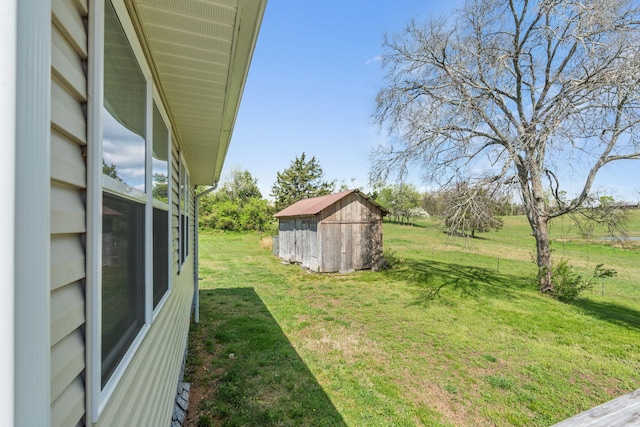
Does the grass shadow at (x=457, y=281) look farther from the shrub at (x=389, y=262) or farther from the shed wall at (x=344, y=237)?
the shed wall at (x=344, y=237)

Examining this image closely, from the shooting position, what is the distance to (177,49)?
196cm

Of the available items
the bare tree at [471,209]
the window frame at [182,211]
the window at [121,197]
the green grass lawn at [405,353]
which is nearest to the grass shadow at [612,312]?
the green grass lawn at [405,353]

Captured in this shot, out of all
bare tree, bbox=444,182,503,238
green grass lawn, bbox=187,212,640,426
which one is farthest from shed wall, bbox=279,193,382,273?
bare tree, bbox=444,182,503,238

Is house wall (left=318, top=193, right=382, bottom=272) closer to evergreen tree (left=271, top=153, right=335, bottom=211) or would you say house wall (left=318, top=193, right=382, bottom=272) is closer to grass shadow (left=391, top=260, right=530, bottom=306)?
grass shadow (left=391, top=260, right=530, bottom=306)

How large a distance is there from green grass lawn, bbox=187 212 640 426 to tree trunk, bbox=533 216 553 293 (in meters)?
0.43

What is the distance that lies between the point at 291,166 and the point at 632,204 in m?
33.6

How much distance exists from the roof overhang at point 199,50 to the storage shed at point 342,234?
9.06 m

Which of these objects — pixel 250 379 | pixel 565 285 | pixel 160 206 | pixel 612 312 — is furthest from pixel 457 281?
pixel 160 206

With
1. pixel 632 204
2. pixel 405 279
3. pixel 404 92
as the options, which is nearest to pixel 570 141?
pixel 632 204

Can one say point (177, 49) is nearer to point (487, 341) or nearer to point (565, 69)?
point (487, 341)

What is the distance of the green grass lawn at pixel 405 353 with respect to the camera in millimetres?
3658

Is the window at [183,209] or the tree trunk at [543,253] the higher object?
the window at [183,209]

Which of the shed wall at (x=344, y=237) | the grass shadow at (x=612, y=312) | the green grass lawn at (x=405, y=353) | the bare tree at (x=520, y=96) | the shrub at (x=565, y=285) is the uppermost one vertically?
the bare tree at (x=520, y=96)

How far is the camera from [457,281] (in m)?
10.7
